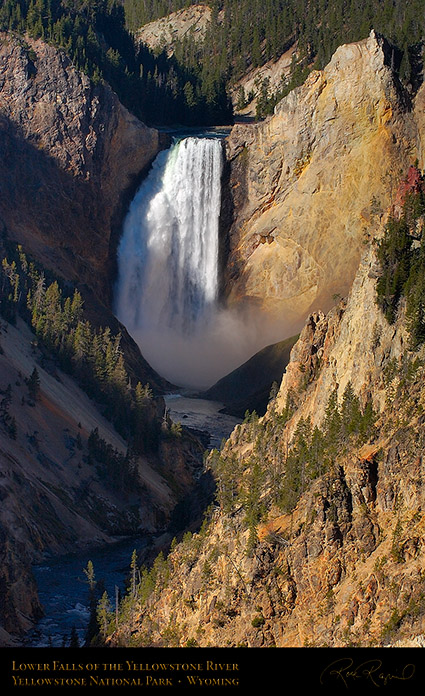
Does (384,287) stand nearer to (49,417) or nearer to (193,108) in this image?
(49,417)

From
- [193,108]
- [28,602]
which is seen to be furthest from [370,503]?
[193,108]

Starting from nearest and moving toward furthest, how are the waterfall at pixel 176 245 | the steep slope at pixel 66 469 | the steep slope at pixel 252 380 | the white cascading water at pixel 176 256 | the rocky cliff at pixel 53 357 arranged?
1. the steep slope at pixel 66 469
2. the rocky cliff at pixel 53 357
3. the steep slope at pixel 252 380
4. the white cascading water at pixel 176 256
5. the waterfall at pixel 176 245

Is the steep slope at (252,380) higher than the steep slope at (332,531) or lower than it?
higher

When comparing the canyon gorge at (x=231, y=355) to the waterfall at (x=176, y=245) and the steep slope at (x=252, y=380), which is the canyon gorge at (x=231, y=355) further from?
the steep slope at (x=252, y=380)
